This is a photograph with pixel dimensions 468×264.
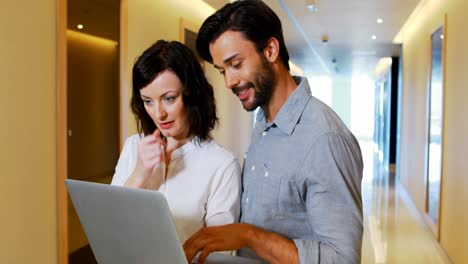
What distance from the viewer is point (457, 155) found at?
15.4ft

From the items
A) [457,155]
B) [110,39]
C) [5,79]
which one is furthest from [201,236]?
[457,155]

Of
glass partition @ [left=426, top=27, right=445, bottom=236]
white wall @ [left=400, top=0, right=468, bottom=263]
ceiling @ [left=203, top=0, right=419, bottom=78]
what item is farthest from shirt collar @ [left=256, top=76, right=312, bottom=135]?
ceiling @ [left=203, top=0, right=419, bottom=78]

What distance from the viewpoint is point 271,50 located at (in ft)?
4.32

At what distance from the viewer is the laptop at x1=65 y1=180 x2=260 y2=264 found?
0.94 m

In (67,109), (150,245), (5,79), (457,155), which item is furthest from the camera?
(457,155)

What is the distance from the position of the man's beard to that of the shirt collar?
0.06m

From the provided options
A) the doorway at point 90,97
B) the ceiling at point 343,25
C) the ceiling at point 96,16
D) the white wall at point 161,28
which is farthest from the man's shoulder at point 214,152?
the ceiling at point 343,25

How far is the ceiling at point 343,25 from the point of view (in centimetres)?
673

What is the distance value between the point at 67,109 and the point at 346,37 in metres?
7.79

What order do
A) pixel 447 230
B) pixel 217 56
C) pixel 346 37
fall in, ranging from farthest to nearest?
pixel 346 37, pixel 447 230, pixel 217 56

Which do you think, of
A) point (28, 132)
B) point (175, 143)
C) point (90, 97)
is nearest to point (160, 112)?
point (175, 143)

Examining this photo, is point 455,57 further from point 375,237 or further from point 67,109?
point 67,109

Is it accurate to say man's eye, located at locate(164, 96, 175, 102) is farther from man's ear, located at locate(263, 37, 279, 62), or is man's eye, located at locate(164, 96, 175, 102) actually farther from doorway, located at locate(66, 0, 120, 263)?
doorway, located at locate(66, 0, 120, 263)

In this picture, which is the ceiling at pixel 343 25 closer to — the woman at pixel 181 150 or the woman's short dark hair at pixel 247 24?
the woman at pixel 181 150
